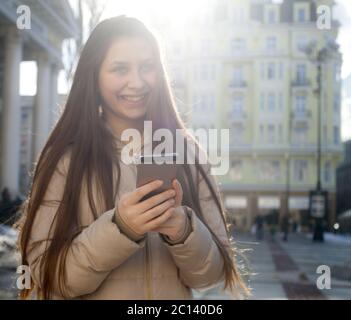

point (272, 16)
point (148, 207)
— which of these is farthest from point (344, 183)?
point (148, 207)

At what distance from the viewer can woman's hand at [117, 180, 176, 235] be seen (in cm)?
116

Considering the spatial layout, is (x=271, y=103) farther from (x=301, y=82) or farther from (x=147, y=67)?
(x=147, y=67)

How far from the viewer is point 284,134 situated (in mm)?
30234

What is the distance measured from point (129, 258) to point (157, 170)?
1.07 feet

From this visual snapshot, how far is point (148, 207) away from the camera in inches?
45.9

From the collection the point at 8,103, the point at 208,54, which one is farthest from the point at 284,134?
the point at 8,103

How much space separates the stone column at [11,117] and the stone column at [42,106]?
497 millimetres

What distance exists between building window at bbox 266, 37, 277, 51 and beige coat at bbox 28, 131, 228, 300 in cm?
2967

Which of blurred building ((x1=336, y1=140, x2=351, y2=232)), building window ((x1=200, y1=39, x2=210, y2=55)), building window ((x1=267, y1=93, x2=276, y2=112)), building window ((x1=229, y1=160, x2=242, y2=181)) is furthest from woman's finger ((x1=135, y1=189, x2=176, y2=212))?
blurred building ((x1=336, y1=140, x2=351, y2=232))

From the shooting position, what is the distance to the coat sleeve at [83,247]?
1259 millimetres

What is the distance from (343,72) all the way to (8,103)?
1165 centimetres

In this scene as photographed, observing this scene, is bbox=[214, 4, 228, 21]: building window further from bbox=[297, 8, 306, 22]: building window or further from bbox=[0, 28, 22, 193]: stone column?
bbox=[0, 28, 22, 193]: stone column

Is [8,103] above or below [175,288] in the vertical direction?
above
